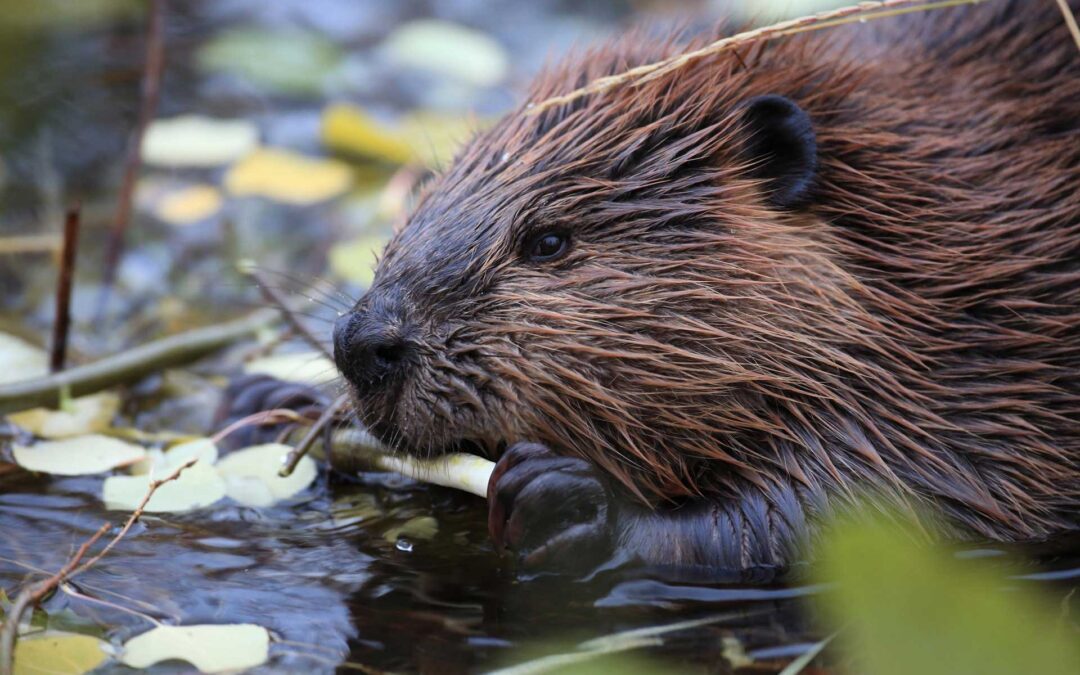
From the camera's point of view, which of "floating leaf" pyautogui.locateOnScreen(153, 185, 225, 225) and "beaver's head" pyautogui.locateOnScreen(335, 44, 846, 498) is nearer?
"beaver's head" pyautogui.locateOnScreen(335, 44, 846, 498)

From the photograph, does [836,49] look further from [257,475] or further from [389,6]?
[389,6]

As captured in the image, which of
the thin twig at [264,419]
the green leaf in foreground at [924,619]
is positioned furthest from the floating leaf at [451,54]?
the green leaf in foreground at [924,619]

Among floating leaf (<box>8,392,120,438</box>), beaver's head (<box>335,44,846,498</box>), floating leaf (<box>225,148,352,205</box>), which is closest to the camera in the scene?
beaver's head (<box>335,44,846,498</box>)

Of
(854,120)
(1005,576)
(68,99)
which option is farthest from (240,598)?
(68,99)

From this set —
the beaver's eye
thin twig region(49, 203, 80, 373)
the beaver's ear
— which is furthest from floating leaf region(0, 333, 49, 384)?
the beaver's ear

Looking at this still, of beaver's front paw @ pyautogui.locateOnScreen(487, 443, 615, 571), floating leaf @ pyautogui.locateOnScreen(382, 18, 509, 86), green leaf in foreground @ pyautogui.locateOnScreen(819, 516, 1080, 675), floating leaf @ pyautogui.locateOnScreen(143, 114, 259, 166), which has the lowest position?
green leaf in foreground @ pyautogui.locateOnScreen(819, 516, 1080, 675)

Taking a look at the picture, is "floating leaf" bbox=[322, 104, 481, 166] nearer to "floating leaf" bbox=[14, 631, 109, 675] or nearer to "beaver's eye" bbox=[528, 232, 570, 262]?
"beaver's eye" bbox=[528, 232, 570, 262]

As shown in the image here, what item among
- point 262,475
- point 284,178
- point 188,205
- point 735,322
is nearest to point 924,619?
point 735,322

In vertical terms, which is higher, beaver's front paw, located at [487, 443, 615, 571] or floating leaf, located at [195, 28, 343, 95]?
floating leaf, located at [195, 28, 343, 95]

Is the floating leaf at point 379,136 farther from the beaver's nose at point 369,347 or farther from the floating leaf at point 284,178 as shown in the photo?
the beaver's nose at point 369,347
